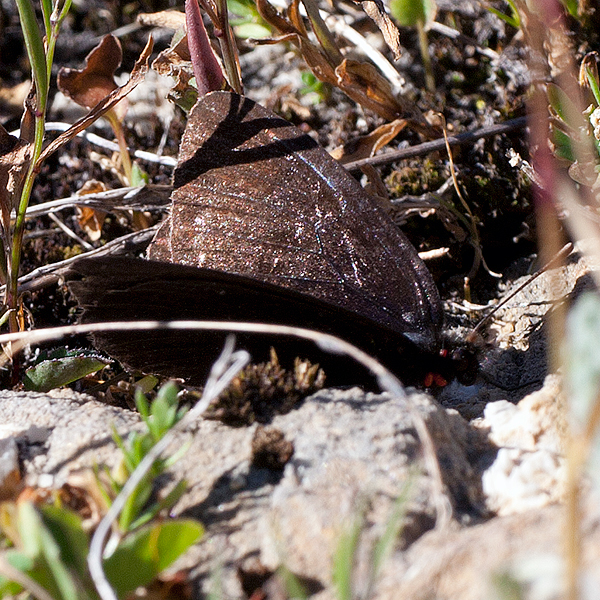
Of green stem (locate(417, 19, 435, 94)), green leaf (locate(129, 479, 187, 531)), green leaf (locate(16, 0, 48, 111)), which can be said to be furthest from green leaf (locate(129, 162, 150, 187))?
green leaf (locate(129, 479, 187, 531))

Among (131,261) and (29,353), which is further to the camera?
(29,353)

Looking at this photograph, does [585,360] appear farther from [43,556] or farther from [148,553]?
[43,556]

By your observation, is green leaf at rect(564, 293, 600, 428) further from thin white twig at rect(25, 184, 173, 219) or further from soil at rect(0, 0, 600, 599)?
thin white twig at rect(25, 184, 173, 219)

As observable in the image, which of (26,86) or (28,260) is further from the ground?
(26,86)

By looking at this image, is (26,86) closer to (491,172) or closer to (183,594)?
(491,172)

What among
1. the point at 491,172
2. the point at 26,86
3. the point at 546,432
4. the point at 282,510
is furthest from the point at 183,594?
the point at 26,86

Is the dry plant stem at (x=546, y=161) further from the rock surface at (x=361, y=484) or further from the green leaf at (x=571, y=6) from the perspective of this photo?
the rock surface at (x=361, y=484)
